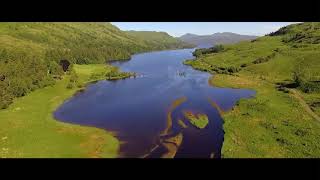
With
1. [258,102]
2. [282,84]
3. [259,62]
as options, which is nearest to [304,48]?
[259,62]

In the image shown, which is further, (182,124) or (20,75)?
(20,75)

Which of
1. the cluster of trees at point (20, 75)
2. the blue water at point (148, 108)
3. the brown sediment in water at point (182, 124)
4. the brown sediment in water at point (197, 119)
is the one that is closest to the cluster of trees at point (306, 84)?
the blue water at point (148, 108)

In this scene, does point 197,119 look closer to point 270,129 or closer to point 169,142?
point 169,142

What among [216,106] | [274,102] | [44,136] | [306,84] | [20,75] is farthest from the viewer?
[20,75]

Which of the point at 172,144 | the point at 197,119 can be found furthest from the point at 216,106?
the point at 172,144

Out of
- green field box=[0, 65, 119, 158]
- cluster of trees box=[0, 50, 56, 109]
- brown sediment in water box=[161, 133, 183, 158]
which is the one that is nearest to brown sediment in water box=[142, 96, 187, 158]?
brown sediment in water box=[161, 133, 183, 158]

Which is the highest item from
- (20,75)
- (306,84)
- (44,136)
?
(20,75)
